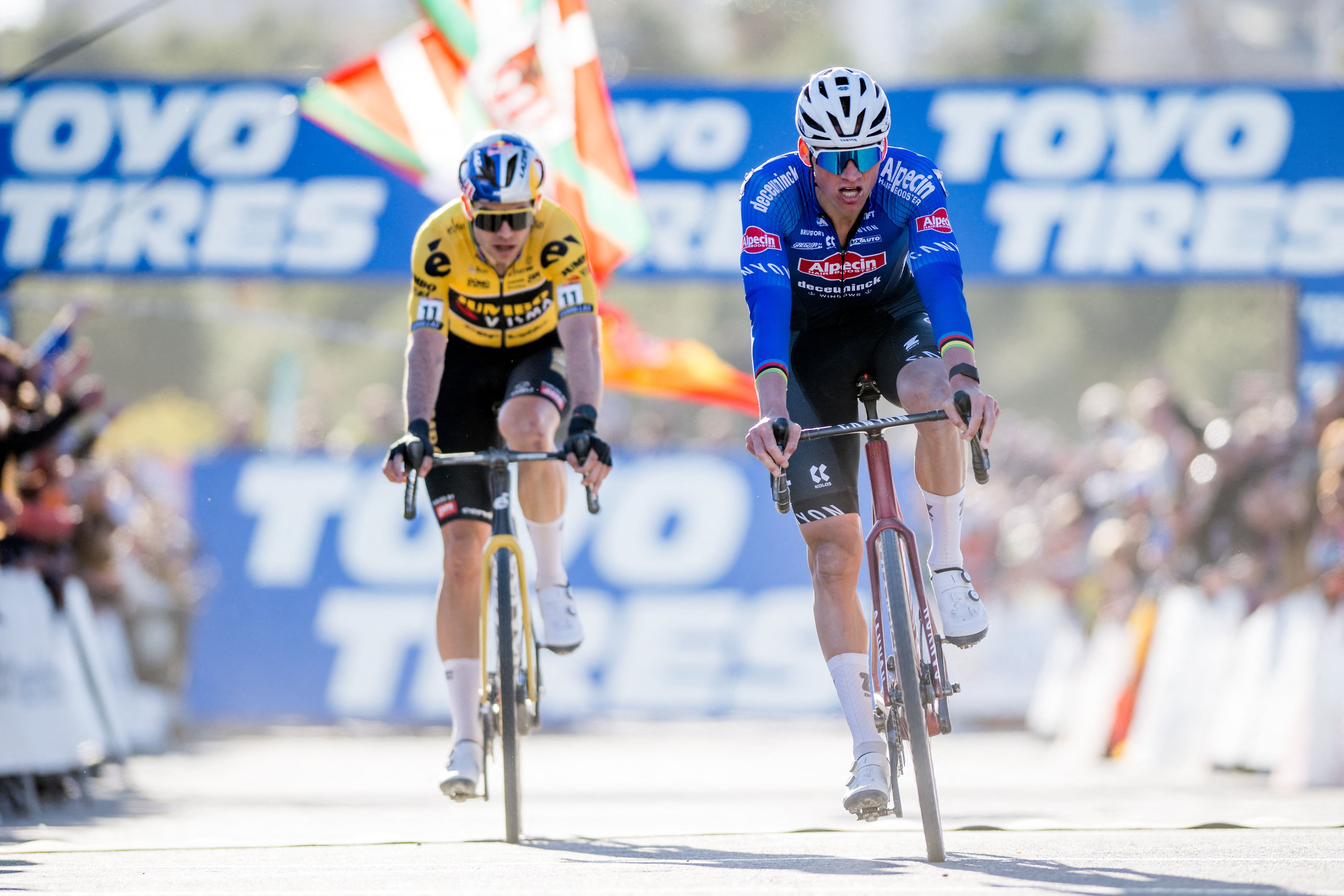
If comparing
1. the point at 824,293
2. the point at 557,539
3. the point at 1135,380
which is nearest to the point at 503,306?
the point at 557,539

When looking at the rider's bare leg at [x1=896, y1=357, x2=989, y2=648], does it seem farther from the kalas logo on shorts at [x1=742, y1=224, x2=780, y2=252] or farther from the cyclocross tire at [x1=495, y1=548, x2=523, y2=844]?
the cyclocross tire at [x1=495, y1=548, x2=523, y2=844]

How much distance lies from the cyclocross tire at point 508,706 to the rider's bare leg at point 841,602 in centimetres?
120

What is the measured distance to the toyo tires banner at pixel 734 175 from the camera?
47.9ft

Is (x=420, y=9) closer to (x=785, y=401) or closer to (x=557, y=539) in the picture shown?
(x=557, y=539)

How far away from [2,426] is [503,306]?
3.48 m

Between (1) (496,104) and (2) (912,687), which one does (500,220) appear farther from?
(1) (496,104)

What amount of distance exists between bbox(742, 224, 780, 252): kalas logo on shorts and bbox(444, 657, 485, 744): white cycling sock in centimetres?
206

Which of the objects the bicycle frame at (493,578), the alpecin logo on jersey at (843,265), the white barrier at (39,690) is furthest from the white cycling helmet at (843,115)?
the white barrier at (39,690)

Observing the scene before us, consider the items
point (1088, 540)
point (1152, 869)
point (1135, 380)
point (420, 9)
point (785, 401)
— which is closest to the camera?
point (1152, 869)

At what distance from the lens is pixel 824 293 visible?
6758 millimetres

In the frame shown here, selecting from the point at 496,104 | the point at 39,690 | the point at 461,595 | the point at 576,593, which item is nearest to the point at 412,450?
the point at 461,595

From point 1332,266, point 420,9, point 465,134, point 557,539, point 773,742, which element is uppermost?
point 420,9

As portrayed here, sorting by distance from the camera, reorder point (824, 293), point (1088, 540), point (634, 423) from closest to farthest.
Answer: point (824, 293)
point (1088, 540)
point (634, 423)

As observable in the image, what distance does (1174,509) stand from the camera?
12695mm
